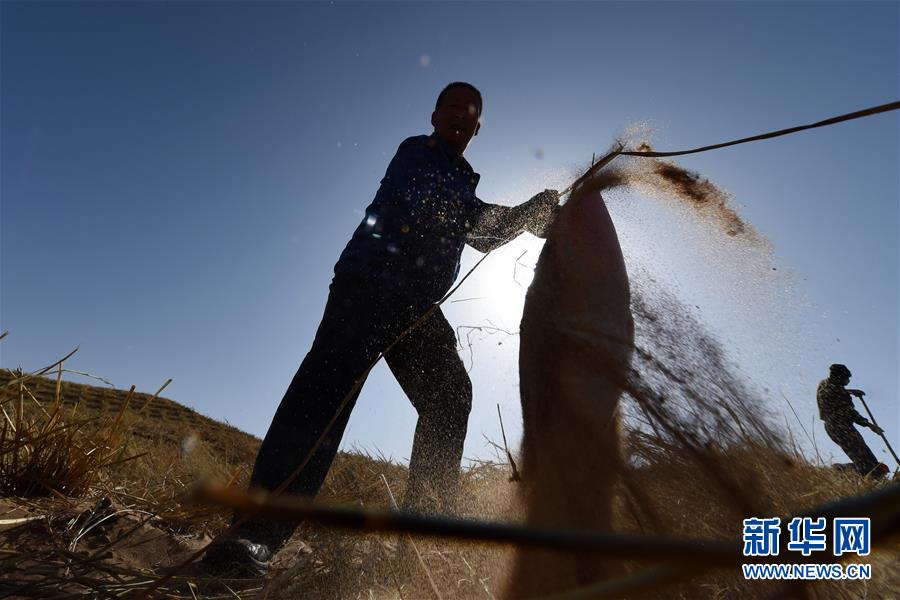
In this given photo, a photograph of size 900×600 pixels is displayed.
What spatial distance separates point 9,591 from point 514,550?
1073 mm

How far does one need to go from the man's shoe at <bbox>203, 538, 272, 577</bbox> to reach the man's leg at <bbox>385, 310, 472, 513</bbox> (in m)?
0.56

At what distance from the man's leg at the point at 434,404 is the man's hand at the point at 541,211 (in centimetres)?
56

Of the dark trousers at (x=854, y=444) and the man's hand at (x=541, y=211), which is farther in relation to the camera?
the dark trousers at (x=854, y=444)

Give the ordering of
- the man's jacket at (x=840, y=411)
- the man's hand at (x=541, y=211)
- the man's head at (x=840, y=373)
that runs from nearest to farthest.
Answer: the man's hand at (x=541, y=211)
the man's jacket at (x=840, y=411)
the man's head at (x=840, y=373)

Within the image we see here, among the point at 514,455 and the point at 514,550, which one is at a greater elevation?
the point at 514,455

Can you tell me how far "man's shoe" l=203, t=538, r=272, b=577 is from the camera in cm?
141

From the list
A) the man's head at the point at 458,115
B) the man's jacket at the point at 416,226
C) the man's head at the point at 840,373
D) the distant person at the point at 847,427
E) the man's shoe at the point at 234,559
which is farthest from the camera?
the man's head at the point at 840,373

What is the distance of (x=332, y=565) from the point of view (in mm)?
1620

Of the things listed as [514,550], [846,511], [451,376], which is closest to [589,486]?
[514,550]

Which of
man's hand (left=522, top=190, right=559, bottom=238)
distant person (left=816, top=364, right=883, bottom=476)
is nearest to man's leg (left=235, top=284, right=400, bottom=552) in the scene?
man's hand (left=522, top=190, right=559, bottom=238)

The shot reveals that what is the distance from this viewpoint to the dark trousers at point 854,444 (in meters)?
3.76

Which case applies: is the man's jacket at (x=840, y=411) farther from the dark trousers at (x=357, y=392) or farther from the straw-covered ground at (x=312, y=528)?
the dark trousers at (x=357, y=392)

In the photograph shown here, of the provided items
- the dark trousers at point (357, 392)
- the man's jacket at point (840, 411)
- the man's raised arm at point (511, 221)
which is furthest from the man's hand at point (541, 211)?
the man's jacket at point (840, 411)

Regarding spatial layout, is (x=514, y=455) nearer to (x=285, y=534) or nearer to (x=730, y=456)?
(x=730, y=456)
